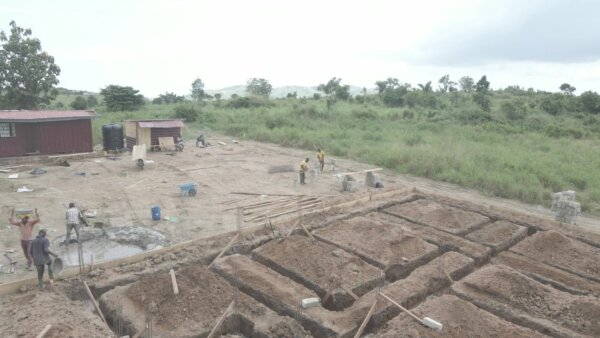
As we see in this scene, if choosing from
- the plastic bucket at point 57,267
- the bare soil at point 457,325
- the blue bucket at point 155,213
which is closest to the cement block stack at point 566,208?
the bare soil at point 457,325

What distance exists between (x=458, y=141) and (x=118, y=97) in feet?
100

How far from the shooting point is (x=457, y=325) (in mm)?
6844

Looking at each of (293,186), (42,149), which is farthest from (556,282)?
(42,149)

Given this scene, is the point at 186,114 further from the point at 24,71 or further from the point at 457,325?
the point at 457,325

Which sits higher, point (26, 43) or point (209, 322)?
point (26, 43)

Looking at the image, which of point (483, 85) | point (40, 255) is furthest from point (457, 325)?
point (483, 85)

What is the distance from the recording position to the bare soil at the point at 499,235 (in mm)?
10500

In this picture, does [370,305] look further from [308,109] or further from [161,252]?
[308,109]

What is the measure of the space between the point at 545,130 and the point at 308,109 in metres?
16.9

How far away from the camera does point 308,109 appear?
116 ft

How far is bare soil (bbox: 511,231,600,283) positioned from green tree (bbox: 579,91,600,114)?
24.7 metres

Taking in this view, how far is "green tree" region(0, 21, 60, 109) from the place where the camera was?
24.3 metres

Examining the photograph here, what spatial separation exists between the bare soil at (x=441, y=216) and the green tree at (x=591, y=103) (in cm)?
2391

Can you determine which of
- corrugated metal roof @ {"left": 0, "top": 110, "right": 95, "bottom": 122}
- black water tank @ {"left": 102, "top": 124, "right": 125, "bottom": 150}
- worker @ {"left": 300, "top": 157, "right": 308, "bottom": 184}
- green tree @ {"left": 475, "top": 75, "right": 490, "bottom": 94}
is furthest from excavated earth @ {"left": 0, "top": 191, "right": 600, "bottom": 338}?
green tree @ {"left": 475, "top": 75, "right": 490, "bottom": 94}
